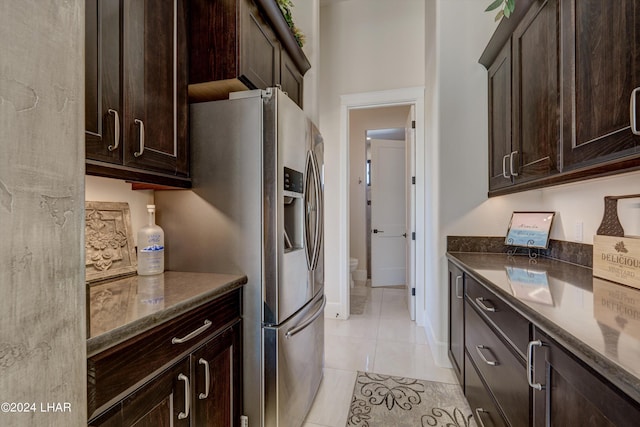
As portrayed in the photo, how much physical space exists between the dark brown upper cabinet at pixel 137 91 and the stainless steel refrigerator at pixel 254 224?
0.14m

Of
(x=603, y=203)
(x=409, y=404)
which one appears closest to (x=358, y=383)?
(x=409, y=404)

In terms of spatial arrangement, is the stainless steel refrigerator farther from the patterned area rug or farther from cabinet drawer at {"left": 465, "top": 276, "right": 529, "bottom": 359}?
cabinet drawer at {"left": 465, "top": 276, "right": 529, "bottom": 359}

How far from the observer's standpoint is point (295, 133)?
5.01 feet

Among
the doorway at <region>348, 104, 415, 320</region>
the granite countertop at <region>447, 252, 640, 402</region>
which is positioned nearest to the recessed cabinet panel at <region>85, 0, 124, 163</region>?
the granite countertop at <region>447, 252, 640, 402</region>

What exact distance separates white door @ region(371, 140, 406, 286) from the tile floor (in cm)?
103

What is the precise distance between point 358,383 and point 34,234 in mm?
2137

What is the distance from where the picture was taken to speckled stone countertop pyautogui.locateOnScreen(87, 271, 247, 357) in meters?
0.77

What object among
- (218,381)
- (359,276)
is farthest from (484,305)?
(359,276)

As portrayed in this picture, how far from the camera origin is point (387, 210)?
4.57 m

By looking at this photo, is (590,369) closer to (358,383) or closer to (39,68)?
(39,68)

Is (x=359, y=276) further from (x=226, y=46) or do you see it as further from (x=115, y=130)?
(x=115, y=130)

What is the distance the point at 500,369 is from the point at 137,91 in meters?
1.88

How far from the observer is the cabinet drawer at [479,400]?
1314mm

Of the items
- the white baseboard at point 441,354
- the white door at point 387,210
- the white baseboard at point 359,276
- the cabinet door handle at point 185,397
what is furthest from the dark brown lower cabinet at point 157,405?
the white baseboard at point 359,276
